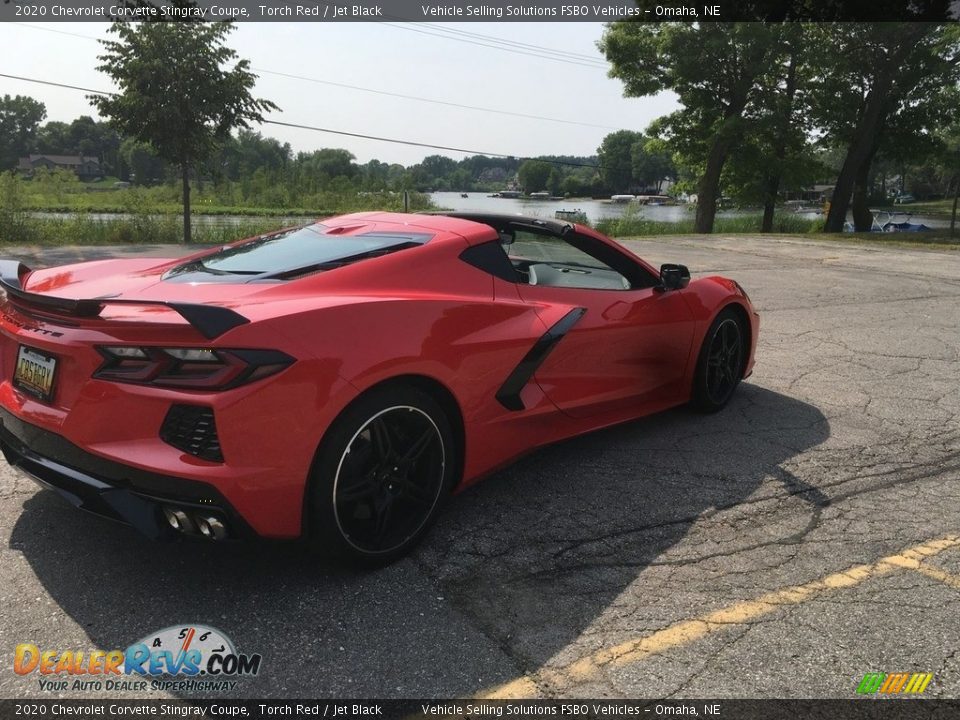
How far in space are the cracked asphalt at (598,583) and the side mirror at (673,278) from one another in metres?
0.91

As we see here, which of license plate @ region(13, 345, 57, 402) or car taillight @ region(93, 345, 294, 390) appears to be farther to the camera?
license plate @ region(13, 345, 57, 402)

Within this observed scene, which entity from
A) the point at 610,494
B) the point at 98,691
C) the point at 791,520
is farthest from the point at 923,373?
the point at 98,691

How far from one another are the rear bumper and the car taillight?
0.30 meters

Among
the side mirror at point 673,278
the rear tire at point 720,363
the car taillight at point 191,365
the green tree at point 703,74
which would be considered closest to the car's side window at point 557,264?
the side mirror at point 673,278

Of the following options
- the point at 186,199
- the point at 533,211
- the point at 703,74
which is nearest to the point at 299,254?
the point at 533,211

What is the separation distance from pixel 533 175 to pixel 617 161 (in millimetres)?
14274

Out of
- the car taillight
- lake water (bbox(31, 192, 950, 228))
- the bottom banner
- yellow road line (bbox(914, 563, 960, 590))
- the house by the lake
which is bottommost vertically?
the bottom banner

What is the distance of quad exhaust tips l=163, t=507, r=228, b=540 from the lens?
2.32 metres

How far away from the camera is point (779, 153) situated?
32125 millimetres

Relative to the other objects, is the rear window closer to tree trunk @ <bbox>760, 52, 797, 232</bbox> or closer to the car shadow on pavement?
the car shadow on pavement

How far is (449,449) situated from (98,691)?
56.2 inches

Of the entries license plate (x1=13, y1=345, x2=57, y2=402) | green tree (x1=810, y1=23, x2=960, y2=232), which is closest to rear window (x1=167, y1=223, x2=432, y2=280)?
license plate (x1=13, y1=345, x2=57, y2=402)

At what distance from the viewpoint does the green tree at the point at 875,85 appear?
27641 millimetres

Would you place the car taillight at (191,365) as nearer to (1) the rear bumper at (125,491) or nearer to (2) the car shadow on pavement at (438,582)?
(1) the rear bumper at (125,491)
